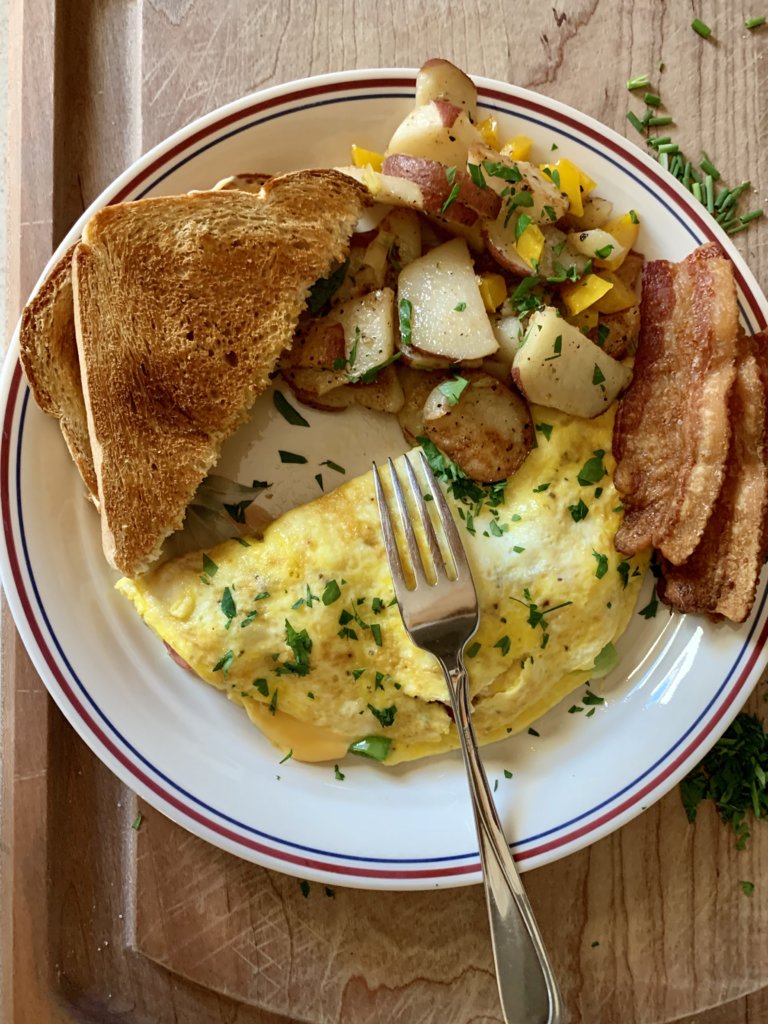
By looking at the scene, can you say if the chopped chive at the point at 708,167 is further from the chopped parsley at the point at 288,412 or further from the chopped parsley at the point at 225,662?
the chopped parsley at the point at 225,662

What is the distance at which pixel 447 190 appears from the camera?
218 cm

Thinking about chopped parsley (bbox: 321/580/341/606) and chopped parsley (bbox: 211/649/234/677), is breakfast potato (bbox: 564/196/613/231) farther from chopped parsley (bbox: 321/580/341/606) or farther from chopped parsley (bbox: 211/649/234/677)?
chopped parsley (bbox: 211/649/234/677)

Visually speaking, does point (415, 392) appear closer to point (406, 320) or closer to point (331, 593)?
point (406, 320)

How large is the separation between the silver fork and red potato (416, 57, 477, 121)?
1095 millimetres

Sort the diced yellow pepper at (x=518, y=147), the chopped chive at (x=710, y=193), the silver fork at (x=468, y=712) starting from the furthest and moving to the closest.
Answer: the chopped chive at (x=710, y=193)
the diced yellow pepper at (x=518, y=147)
the silver fork at (x=468, y=712)

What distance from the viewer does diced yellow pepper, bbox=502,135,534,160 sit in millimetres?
2375

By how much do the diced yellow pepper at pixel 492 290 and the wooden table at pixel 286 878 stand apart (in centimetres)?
74

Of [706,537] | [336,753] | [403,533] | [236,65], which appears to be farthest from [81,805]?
[236,65]

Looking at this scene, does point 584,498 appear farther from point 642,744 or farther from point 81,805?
point 81,805

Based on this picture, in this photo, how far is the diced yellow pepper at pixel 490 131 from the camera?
238 cm

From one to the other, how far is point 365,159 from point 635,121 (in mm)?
880

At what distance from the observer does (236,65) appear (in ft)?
8.37

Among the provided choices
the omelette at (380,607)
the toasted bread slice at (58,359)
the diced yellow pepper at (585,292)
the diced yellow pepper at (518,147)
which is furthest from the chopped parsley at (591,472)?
the toasted bread slice at (58,359)

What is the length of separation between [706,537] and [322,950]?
1646 millimetres
